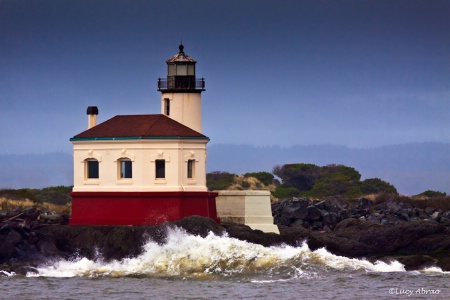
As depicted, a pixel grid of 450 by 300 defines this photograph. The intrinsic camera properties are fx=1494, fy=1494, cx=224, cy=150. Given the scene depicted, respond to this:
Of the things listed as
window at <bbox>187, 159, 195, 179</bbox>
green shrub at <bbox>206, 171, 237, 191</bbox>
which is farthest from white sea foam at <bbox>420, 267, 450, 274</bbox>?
green shrub at <bbox>206, 171, 237, 191</bbox>

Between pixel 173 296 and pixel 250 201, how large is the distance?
33.7 feet

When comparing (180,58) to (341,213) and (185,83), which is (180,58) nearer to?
(185,83)

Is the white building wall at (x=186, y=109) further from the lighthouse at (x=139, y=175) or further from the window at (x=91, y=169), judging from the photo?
the window at (x=91, y=169)

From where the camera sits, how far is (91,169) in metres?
45.6

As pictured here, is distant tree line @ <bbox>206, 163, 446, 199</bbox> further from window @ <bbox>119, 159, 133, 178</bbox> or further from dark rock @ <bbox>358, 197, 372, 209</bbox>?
window @ <bbox>119, 159, 133, 178</bbox>

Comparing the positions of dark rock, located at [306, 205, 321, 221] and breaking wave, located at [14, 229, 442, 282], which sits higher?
dark rock, located at [306, 205, 321, 221]

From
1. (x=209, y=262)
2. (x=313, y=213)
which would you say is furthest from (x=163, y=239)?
(x=313, y=213)

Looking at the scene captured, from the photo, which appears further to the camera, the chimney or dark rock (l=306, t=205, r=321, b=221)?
dark rock (l=306, t=205, r=321, b=221)

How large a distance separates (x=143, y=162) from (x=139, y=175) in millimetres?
410

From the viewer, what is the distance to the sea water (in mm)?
37562

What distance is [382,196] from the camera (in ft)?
207

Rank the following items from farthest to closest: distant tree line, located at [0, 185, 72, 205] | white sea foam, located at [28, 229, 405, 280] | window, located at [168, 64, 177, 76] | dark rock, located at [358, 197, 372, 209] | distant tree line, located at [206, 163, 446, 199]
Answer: distant tree line, located at [206, 163, 446, 199] → dark rock, located at [358, 197, 372, 209] → distant tree line, located at [0, 185, 72, 205] → window, located at [168, 64, 177, 76] → white sea foam, located at [28, 229, 405, 280]

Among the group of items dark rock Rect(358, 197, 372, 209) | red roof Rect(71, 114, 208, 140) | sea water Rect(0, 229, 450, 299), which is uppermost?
red roof Rect(71, 114, 208, 140)

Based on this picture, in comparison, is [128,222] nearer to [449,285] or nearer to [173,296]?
[173,296]
